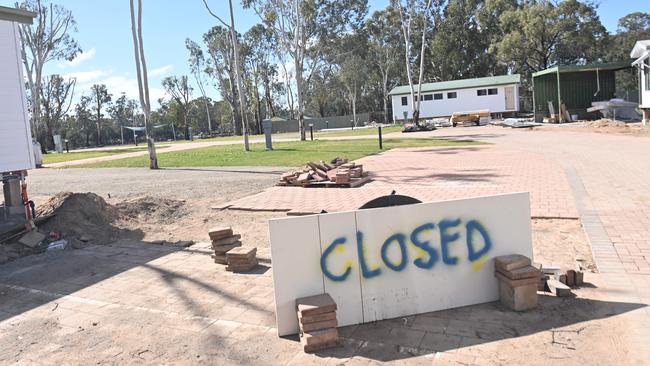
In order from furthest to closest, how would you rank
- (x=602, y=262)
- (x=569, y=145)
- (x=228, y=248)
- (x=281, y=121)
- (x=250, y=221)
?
(x=281, y=121)
(x=569, y=145)
(x=250, y=221)
(x=228, y=248)
(x=602, y=262)

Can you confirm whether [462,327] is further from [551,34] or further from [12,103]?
[551,34]

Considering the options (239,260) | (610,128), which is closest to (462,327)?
(239,260)

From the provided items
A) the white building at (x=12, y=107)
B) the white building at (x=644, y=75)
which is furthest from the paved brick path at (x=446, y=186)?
the white building at (x=644, y=75)

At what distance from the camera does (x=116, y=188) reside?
13.3 metres

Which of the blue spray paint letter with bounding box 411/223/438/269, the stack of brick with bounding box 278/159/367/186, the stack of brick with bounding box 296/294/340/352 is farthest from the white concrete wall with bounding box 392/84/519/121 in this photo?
the stack of brick with bounding box 296/294/340/352

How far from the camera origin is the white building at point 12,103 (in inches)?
362

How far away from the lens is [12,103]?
30.8 feet

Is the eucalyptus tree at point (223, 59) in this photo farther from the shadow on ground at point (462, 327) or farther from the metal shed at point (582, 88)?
the shadow on ground at point (462, 327)

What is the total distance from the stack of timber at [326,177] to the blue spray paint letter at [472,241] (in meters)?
6.76

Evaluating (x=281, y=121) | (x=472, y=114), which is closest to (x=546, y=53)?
(x=472, y=114)

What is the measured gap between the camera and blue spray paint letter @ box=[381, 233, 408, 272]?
13.9ft

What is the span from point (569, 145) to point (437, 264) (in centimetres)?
1780

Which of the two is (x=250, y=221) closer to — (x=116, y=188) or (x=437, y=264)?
(x=437, y=264)

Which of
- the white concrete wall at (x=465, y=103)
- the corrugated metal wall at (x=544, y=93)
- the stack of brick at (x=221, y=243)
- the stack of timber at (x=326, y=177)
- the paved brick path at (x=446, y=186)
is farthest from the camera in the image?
the white concrete wall at (x=465, y=103)
